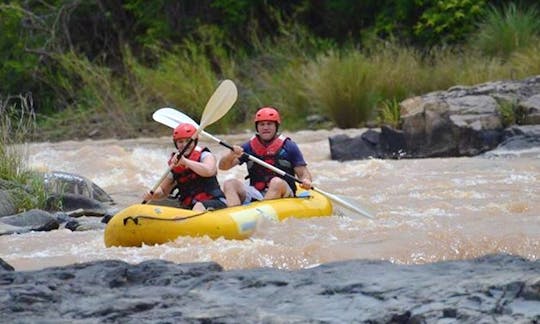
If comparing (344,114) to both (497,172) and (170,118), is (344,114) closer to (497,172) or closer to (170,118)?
(497,172)

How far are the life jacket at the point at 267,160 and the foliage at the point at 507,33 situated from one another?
10089 mm

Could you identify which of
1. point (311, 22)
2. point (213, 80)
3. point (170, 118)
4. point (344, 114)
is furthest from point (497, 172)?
point (311, 22)

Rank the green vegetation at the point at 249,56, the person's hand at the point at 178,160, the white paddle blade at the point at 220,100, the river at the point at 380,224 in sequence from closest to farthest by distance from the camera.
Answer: the river at the point at 380,224 → the person's hand at the point at 178,160 → the white paddle blade at the point at 220,100 → the green vegetation at the point at 249,56

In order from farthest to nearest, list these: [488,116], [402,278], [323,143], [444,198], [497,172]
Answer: [323,143], [488,116], [497,172], [444,198], [402,278]

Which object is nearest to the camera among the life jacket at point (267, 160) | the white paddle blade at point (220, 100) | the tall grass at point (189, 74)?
the life jacket at point (267, 160)

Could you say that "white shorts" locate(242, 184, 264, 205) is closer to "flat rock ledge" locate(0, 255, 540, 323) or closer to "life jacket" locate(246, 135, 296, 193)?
"life jacket" locate(246, 135, 296, 193)

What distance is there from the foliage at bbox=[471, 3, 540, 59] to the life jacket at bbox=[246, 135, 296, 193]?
10089 mm

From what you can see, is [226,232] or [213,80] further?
[213,80]

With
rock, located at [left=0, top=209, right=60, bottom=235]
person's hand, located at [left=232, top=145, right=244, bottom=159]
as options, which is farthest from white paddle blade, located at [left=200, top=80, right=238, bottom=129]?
rock, located at [left=0, top=209, right=60, bottom=235]

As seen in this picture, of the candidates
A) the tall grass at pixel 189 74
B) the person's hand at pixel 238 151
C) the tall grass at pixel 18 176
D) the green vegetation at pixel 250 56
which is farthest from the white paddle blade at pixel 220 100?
the tall grass at pixel 189 74

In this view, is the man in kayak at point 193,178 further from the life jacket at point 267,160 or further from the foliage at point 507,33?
the foliage at point 507,33

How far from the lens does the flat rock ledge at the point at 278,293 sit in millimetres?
5016

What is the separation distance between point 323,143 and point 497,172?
401 centimetres

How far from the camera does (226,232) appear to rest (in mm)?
8250
